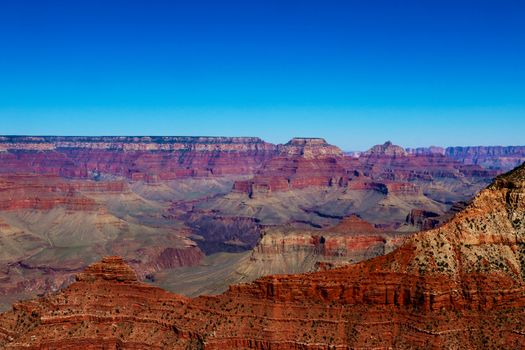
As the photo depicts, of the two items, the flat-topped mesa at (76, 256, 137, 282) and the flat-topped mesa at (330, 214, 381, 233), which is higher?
the flat-topped mesa at (76, 256, 137, 282)

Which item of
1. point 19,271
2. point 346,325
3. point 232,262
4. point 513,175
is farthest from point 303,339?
point 19,271

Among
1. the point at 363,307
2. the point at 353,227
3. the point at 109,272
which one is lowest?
the point at 353,227

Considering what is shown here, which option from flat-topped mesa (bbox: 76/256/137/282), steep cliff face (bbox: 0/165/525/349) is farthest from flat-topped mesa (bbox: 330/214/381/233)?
steep cliff face (bbox: 0/165/525/349)

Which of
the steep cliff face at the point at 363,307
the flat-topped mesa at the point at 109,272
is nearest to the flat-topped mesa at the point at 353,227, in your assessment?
the flat-topped mesa at the point at 109,272

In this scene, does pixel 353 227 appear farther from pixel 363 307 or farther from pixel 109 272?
pixel 363 307

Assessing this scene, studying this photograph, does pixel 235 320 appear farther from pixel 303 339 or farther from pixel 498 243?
pixel 498 243

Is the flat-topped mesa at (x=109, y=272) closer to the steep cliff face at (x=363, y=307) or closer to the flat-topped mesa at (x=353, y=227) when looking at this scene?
the steep cliff face at (x=363, y=307)

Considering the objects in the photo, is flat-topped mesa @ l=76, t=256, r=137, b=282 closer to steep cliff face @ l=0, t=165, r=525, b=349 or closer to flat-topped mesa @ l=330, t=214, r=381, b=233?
steep cliff face @ l=0, t=165, r=525, b=349

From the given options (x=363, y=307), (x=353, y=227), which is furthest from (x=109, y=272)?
(x=353, y=227)
